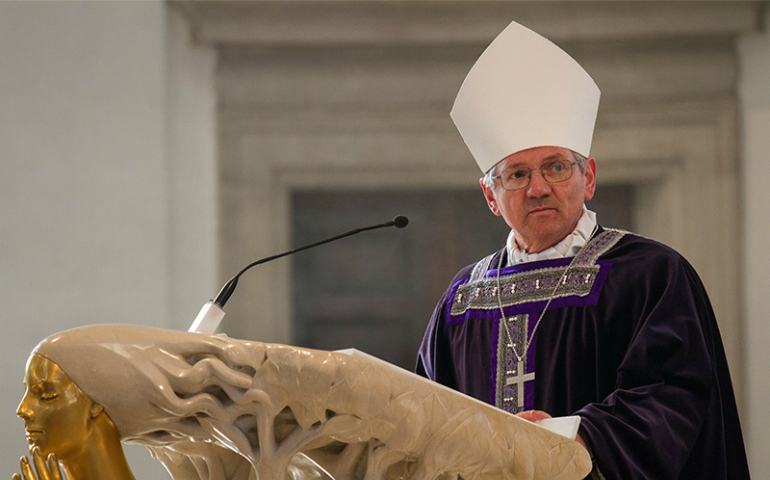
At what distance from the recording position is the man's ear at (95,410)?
1.02m

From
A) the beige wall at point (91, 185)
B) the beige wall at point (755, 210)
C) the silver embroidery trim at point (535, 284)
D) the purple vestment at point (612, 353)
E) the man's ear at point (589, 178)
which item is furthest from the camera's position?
the beige wall at point (755, 210)

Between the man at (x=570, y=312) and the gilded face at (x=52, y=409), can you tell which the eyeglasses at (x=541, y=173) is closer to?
the man at (x=570, y=312)

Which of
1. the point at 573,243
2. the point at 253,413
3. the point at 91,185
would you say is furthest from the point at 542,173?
the point at 91,185

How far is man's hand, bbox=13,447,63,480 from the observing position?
99 cm

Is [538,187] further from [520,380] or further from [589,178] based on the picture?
[520,380]

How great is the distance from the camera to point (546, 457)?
1222 mm

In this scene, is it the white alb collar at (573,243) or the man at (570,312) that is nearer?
the man at (570,312)

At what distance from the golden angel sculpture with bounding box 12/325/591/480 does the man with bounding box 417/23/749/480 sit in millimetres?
458

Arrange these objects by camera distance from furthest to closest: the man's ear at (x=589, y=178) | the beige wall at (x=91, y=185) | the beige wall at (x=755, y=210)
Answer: the beige wall at (x=755, y=210) → the beige wall at (x=91, y=185) → the man's ear at (x=589, y=178)

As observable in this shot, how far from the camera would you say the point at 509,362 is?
7.13 feet

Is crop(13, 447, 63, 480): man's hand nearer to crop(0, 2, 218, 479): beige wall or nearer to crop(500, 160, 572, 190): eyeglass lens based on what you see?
crop(500, 160, 572, 190): eyeglass lens

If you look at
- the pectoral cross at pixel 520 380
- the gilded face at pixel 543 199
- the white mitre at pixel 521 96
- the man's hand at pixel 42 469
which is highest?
the white mitre at pixel 521 96

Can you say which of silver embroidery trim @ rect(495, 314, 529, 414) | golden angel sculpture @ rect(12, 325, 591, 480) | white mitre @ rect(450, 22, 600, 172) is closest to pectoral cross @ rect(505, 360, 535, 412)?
silver embroidery trim @ rect(495, 314, 529, 414)

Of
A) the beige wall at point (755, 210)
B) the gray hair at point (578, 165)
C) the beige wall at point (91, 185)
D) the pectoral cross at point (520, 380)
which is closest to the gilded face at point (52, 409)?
the pectoral cross at point (520, 380)
